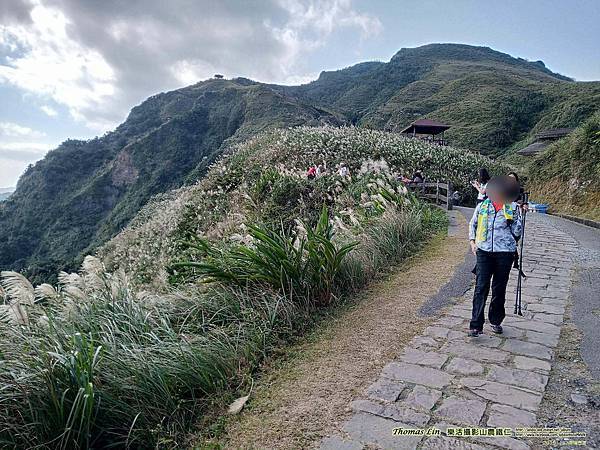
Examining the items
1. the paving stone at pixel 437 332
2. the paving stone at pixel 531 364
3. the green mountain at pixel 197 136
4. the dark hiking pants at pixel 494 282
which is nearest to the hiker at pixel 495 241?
the dark hiking pants at pixel 494 282

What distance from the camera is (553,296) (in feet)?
16.3

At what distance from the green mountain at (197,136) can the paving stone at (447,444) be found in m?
25.7

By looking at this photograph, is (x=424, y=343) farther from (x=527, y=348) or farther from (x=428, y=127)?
(x=428, y=127)

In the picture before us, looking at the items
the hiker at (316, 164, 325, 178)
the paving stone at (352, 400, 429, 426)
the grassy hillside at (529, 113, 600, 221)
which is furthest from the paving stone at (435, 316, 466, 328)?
the grassy hillside at (529, 113, 600, 221)

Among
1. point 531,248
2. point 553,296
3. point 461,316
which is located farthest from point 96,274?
point 531,248

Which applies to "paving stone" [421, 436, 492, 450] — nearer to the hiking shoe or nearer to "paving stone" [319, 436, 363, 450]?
"paving stone" [319, 436, 363, 450]

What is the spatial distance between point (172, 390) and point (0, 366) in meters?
1.13

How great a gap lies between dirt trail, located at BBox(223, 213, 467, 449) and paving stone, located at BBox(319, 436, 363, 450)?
0.06 meters

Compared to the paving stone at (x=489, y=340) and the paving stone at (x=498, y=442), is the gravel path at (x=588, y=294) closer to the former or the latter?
the paving stone at (x=489, y=340)

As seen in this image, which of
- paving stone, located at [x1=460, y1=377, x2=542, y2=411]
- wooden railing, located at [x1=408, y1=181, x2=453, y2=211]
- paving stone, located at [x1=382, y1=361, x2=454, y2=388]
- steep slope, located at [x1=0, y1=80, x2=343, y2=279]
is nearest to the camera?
paving stone, located at [x1=460, y1=377, x2=542, y2=411]

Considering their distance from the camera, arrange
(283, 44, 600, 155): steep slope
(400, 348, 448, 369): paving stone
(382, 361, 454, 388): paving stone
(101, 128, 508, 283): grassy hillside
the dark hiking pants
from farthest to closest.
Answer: (283, 44, 600, 155): steep slope → (101, 128, 508, 283): grassy hillside → the dark hiking pants → (400, 348, 448, 369): paving stone → (382, 361, 454, 388): paving stone

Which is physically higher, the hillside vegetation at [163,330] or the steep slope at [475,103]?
the steep slope at [475,103]

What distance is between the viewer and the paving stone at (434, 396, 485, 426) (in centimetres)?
255

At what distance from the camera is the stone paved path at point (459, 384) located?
2.44 metres
